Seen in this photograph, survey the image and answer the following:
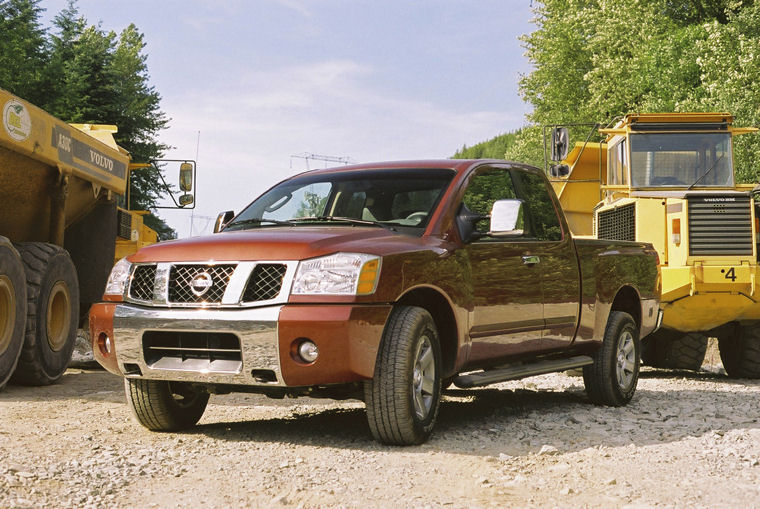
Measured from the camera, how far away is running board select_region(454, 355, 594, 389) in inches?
260

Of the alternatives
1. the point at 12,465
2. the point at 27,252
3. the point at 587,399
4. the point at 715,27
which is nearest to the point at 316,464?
the point at 12,465

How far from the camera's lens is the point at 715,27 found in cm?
2989

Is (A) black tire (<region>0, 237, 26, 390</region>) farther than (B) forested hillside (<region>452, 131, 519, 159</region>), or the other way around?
(B) forested hillside (<region>452, 131, 519, 159</region>)

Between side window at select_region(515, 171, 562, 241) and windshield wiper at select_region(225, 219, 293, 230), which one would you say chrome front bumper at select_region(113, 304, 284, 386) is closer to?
windshield wiper at select_region(225, 219, 293, 230)

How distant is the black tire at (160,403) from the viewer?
657 centimetres

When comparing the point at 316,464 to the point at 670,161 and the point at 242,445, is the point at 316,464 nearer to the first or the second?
the point at 242,445

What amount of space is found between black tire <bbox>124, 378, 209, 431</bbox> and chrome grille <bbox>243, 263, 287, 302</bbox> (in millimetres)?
1029

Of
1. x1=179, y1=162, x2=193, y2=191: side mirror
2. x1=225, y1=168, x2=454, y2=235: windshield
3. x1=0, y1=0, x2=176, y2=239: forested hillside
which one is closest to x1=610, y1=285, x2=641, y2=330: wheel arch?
x1=225, y1=168, x2=454, y2=235: windshield

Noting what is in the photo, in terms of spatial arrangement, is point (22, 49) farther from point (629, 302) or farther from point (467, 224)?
point (467, 224)

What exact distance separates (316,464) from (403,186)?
90.3 inches

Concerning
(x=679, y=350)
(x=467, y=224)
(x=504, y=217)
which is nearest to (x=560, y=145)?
(x=679, y=350)

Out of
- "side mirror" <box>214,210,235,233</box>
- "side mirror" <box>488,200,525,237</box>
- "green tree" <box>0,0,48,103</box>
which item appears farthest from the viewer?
"green tree" <box>0,0,48,103</box>

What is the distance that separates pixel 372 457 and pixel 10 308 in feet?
14.8

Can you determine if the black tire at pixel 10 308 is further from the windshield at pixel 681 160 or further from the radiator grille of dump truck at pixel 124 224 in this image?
the windshield at pixel 681 160
